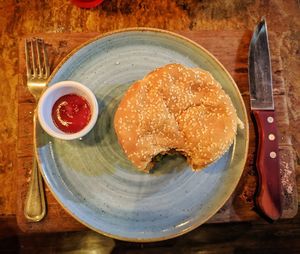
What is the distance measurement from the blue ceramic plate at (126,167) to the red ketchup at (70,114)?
0.08 meters

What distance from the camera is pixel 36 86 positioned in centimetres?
145

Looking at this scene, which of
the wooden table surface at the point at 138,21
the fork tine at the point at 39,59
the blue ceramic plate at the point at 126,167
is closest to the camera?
the blue ceramic plate at the point at 126,167

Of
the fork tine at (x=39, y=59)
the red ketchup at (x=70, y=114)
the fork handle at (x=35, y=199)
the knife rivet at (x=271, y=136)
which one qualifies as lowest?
the fork handle at (x=35, y=199)

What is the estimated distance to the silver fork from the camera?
1411 millimetres

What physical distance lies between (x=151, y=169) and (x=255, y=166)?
46 centimetres

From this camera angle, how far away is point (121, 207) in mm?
1395

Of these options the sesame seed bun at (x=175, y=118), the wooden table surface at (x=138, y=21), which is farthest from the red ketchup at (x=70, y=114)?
the wooden table surface at (x=138, y=21)

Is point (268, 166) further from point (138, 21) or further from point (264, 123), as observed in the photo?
point (138, 21)

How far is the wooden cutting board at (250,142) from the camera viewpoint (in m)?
1.44

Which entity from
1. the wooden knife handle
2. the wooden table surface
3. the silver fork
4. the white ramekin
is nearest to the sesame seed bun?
the white ramekin

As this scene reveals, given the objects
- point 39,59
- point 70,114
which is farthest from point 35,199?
point 39,59

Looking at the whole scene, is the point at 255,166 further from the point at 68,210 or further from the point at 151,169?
the point at 68,210

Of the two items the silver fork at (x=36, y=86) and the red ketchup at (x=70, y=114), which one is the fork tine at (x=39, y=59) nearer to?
the silver fork at (x=36, y=86)

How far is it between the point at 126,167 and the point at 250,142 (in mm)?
558
